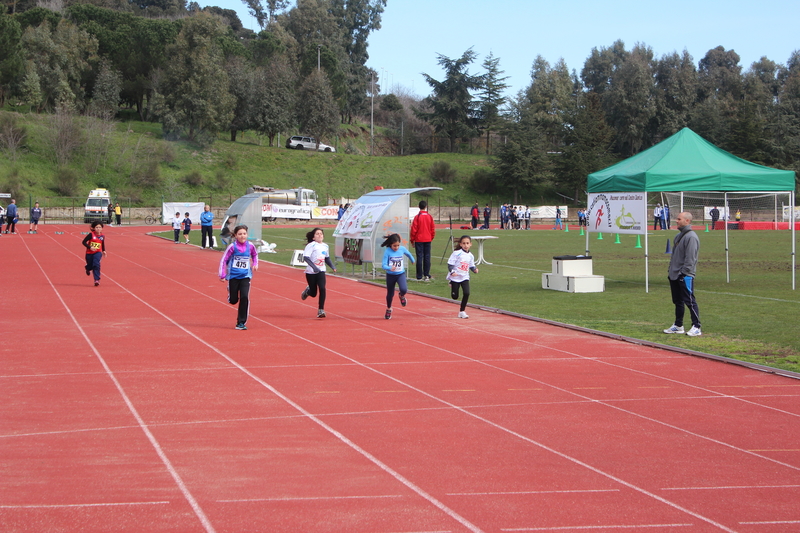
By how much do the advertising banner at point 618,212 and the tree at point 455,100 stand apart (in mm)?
75994

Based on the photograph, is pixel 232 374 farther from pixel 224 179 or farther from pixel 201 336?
pixel 224 179

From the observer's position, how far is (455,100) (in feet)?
307

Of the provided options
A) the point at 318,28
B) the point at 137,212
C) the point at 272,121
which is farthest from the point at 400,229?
the point at 318,28

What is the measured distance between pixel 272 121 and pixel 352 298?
223 feet

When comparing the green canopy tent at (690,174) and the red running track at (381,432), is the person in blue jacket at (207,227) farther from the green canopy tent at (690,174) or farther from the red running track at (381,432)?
the red running track at (381,432)

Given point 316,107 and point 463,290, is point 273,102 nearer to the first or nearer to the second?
point 316,107

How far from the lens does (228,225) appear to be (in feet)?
91.5

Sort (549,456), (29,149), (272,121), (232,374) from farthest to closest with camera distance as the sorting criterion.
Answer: (272,121)
(29,149)
(232,374)
(549,456)

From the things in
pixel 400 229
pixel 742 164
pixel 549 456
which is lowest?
pixel 549 456

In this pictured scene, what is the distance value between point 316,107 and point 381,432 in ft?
269

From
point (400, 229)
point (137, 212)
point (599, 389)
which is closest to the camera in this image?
point (599, 389)

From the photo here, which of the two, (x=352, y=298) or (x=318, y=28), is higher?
(x=318, y=28)

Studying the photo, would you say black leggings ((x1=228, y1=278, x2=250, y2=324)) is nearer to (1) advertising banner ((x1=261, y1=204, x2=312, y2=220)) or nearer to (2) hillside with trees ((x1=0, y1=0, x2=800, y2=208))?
(1) advertising banner ((x1=261, y1=204, x2=312, y2=220))

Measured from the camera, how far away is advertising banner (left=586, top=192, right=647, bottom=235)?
1733 cm
